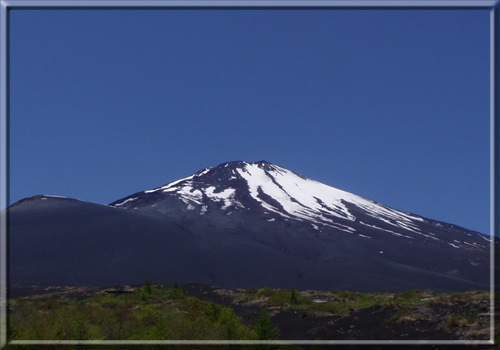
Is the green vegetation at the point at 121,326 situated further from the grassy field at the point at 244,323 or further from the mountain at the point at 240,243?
the mountain at the point at 240,243

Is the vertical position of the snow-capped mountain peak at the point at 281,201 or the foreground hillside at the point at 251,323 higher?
the snow-capped mountain peak at the point at 281,201

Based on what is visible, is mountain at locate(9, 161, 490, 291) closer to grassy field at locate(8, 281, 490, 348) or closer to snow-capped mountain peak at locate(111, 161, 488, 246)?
snow-capped mountain peak at locate(111, 161, 488, 246)

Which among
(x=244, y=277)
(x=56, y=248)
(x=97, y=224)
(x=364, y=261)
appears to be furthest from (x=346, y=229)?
(x=56, y=248)

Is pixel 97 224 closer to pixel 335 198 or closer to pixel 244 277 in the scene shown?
pixel 244 277

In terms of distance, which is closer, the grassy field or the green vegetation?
the green vegetation

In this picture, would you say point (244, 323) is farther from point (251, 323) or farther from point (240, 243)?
point (240, 243)

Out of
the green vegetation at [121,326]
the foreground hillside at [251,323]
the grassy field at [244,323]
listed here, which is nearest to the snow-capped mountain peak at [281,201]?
the grassy field at [244,323]

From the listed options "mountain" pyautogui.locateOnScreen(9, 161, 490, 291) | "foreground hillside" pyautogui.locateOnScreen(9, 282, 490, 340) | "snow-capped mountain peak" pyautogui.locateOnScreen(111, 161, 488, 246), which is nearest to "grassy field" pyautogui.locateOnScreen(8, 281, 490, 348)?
"foreground hillside" pyautogui.locateOnScreen(9, 282, 490, 340)

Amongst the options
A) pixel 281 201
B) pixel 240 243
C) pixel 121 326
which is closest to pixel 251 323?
pixel 121 326

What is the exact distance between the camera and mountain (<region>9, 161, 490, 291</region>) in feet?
119

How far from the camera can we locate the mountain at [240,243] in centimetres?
3631

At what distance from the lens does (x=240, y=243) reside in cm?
4450

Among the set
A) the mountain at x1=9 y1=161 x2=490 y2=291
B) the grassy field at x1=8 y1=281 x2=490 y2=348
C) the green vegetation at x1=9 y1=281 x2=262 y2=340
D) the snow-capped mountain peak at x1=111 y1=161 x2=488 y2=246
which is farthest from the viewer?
the snow-capped mountain peak at x1=111 y1=161 x2=488 y2=246

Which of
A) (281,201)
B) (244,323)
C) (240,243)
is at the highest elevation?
(281,201)
